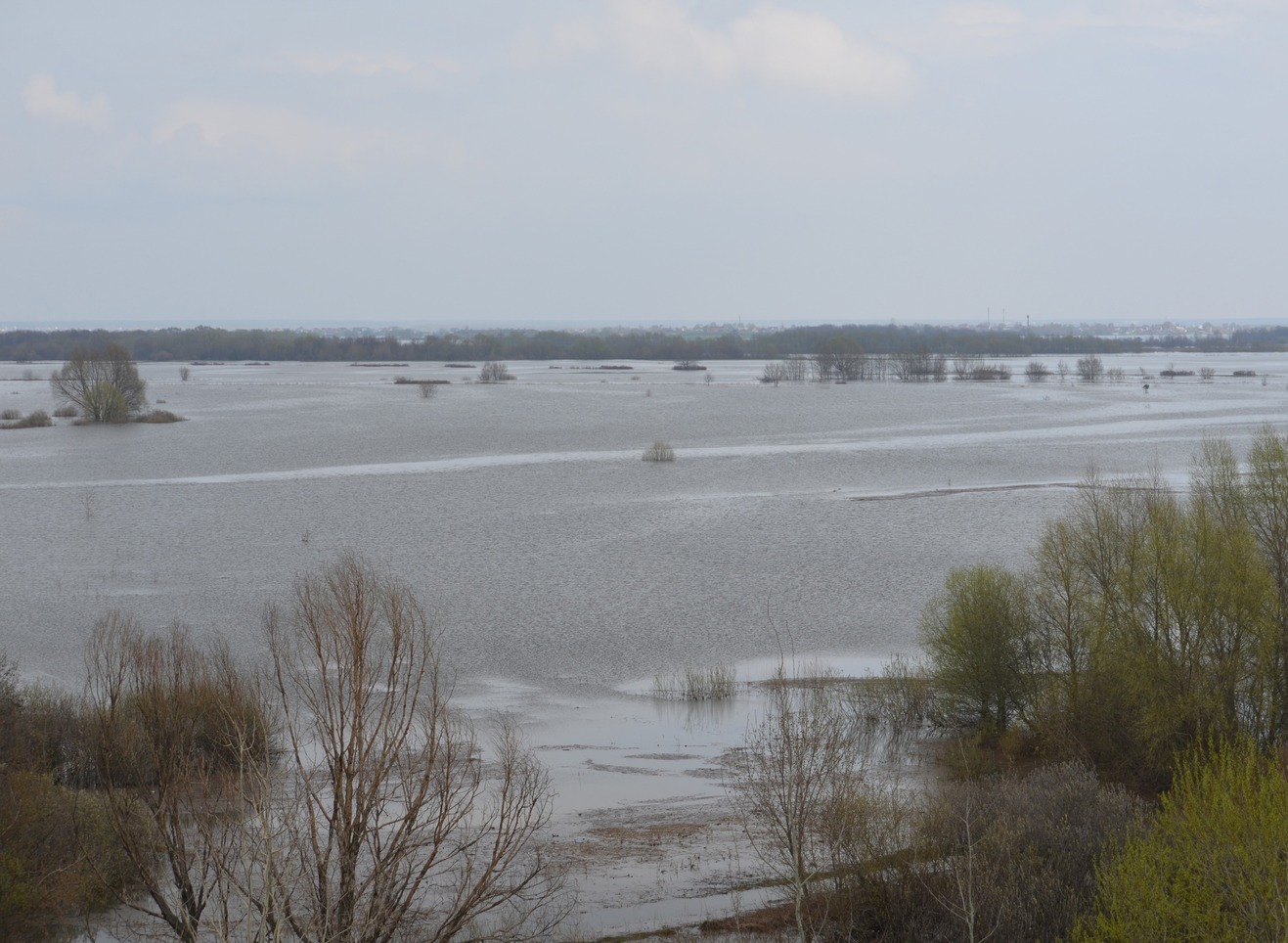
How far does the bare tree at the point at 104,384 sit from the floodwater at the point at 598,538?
10.2 feet

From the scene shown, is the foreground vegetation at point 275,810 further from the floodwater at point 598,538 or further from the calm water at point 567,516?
the calm water at point 567,516

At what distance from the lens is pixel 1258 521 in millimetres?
16109

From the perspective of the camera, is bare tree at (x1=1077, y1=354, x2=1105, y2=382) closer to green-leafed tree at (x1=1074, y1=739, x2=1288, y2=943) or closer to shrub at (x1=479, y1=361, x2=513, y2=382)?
shrub at (x1=479, y1=361, x2=513, y2=382)

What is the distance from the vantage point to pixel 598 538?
92.9ft

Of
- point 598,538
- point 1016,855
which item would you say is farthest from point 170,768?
point 598,538

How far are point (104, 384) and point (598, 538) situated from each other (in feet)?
139

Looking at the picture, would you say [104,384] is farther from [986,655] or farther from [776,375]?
[986,655]

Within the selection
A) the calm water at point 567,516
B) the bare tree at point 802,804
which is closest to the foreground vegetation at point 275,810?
the bare tree at point 802,804

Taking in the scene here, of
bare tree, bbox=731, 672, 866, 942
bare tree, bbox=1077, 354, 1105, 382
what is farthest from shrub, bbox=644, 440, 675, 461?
bare tree, bbox=1077, 354, 1105, 382

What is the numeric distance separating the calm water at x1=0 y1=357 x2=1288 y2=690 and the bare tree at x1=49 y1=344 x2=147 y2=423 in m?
3.75

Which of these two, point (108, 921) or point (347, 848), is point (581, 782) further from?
point (347, 848)

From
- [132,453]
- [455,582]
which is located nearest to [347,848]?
[455,582]

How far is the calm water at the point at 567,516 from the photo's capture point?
68.1 feet

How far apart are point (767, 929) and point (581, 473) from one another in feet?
98.7
